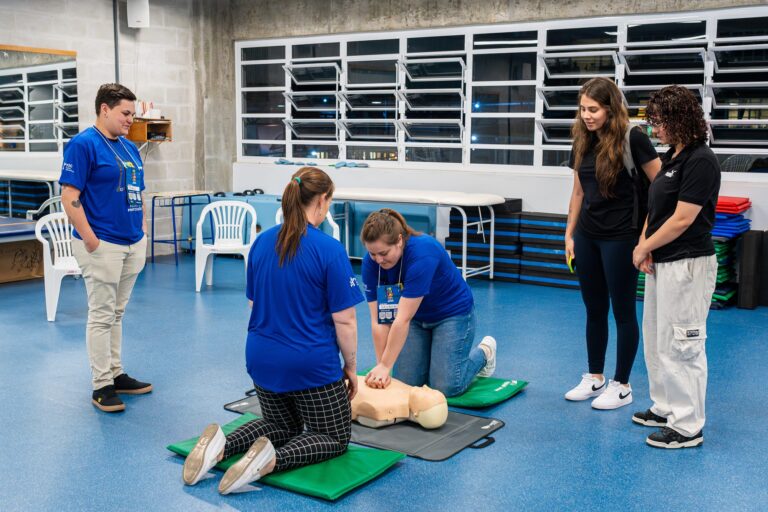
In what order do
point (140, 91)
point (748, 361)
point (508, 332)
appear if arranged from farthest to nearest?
1. point (140, 91)
2. point (508, 332)
3. point (748, 361)

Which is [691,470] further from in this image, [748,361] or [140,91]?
[140,91]

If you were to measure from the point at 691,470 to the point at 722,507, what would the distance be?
1.11 ft

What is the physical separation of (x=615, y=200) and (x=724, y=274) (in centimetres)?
320

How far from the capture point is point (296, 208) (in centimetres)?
288

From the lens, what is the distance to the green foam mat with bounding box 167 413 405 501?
2.92 metres

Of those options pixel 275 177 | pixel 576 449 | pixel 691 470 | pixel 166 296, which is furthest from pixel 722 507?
pixel 275 177

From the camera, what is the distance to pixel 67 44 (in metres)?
8.12

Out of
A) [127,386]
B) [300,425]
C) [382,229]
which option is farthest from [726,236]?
[127,386]

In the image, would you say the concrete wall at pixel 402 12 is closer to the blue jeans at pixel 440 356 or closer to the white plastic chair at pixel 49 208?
the white plastic chair at pixel 49 208

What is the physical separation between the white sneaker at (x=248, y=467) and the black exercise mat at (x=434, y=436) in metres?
0.61

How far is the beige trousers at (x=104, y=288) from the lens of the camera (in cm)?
385

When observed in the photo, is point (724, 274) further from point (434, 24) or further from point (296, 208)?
point (296, 208)

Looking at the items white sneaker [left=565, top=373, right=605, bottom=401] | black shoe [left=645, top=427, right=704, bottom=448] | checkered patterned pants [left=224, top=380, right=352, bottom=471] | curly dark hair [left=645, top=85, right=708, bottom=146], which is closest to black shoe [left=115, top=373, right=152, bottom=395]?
checkered patterned pants [left=224, top=380, right=352, bottom=471]

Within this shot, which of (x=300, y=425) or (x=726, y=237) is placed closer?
(x=300, y=425)
